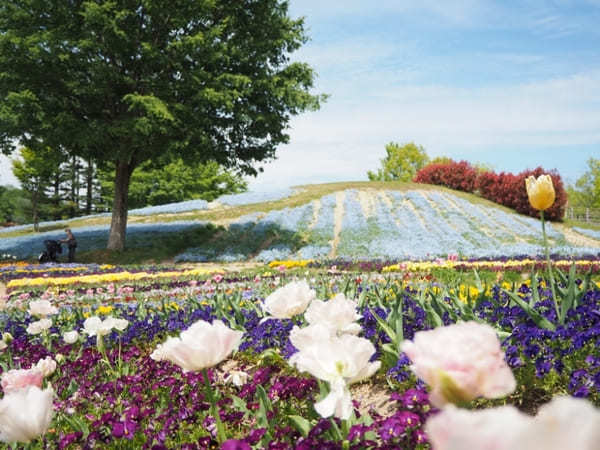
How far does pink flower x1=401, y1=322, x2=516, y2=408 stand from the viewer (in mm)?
857

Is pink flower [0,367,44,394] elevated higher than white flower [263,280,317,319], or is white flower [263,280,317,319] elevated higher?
white flower [263,280,317,319]

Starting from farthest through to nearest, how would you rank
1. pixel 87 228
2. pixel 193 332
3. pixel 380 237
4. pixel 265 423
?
1. pixel 87 228
2. pixel 380 237
3. pixel 265 423
4. pixel 193 332

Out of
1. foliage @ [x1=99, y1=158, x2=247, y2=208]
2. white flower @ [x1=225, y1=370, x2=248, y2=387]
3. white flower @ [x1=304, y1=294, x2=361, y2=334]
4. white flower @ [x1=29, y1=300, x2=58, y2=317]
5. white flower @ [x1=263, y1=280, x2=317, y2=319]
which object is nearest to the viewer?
white flower @ [x1=304, y1=294, x2=361, y2=334]

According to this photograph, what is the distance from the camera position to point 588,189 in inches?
1813

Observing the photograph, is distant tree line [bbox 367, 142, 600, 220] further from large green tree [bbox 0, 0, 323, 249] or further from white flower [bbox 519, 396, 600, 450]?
white flower [bbox 519, 396, 600, 450]

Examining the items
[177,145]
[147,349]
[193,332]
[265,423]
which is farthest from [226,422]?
[177,145]

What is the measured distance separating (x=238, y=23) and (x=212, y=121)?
4.01 m

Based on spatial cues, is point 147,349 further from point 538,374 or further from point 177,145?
point 177,145

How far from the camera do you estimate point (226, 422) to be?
2582mm

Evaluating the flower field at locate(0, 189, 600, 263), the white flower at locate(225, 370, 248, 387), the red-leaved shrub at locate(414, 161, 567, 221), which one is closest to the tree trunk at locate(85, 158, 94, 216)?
the flower field at locate(0, 189, 600, 263)

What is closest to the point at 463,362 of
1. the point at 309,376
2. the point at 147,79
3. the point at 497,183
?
the point at 309,376

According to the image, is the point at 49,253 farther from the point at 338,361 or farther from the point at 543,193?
the point at 338,361

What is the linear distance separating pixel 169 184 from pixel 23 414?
37.9m

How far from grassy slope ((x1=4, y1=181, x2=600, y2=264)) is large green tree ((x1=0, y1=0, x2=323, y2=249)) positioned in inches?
33.7
